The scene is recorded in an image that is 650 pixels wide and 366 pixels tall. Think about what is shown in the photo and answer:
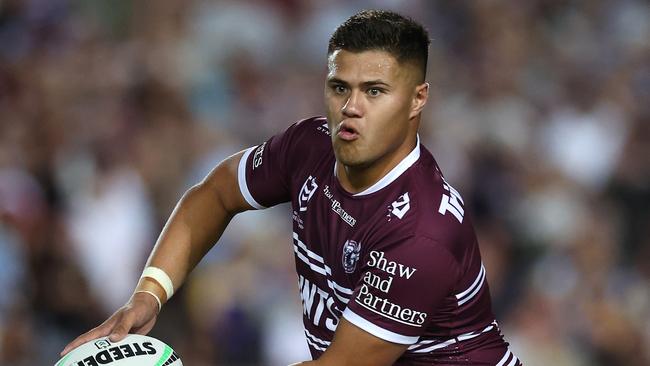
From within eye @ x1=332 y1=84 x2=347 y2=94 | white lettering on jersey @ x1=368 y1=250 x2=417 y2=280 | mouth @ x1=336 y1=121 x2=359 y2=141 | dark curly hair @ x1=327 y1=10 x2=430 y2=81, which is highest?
dark curly hair @ x1=327 y1=10 x2=430 y2=81

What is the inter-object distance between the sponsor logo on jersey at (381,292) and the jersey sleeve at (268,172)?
828mm

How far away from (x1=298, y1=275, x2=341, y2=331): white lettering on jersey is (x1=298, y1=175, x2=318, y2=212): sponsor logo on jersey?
1.00 feet

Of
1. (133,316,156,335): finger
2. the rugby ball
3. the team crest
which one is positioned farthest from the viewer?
(133,316,156,335): finger

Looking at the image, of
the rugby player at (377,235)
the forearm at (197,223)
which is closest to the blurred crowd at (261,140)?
the forearm at (197,223)

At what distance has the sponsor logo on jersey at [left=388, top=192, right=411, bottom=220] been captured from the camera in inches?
160

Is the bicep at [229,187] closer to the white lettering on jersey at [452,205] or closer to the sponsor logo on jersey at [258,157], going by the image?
the sponsor logo on jersey at [258,157]

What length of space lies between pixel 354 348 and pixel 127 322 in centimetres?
86

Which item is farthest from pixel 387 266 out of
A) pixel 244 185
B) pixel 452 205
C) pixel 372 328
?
pixel 244 185

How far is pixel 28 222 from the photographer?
787 centimetres

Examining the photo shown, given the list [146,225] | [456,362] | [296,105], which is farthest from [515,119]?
[456,362]

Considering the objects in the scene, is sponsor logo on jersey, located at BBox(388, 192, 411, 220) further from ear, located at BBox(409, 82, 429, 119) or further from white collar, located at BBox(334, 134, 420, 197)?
ear, located at BBox(409, 82, 429, 119)

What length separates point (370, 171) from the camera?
4.23 meters

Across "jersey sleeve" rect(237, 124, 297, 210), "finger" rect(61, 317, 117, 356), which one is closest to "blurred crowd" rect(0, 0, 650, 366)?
"jersey sleeve" rect(237, 124, 297, 210)

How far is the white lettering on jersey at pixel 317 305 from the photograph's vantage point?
4.45m
